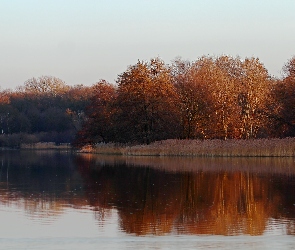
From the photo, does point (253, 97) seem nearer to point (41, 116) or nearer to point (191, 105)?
point (191, 105)

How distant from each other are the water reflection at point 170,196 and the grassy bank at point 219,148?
11.4 metres

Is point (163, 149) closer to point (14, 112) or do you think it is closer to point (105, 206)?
point (105, 206)

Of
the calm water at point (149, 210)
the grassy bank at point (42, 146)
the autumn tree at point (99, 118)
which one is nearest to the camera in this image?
the calm water at point (149, 210)

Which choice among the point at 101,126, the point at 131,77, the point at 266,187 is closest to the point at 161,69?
the point at 131,77

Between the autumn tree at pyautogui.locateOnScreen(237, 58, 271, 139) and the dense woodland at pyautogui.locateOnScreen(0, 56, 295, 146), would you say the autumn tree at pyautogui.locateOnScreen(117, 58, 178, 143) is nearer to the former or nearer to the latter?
the dense woodland at pyautogui.locateOnScreen(0, 56, 295, 146)

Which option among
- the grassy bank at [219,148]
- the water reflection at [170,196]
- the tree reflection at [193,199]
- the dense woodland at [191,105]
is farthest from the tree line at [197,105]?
the tree reflection at [193,199]

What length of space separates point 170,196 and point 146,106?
32.3 meters

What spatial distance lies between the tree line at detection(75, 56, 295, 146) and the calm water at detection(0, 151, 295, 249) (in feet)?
71.4

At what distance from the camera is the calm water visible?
1280cm

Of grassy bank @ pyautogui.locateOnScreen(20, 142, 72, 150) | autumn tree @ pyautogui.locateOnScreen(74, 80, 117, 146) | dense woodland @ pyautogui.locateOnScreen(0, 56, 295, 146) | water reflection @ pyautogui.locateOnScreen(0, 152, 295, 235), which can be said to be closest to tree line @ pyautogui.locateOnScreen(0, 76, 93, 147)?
grassy bank @ pyautogui.locateOnScreen(20, 142, 72, 150)

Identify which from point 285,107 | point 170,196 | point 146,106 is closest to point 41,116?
point 146,106

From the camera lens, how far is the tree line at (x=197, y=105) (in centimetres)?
5344

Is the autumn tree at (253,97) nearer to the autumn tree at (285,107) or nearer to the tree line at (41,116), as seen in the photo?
the autumn tree at (285,107)

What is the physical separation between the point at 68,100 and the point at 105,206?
237 feet
